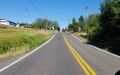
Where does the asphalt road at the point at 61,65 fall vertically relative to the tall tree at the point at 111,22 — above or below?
below

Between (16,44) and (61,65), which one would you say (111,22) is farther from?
(61,65)

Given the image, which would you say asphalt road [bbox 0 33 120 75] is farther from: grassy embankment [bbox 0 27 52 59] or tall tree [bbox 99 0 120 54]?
→ tall tree [bbox 99 0 120 54]

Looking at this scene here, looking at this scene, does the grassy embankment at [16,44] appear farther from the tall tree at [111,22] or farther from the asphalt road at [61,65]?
the tall tree at [111,22]

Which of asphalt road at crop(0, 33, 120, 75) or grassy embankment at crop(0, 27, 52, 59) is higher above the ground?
asphalt road at crop(0, 33, 120, 75)

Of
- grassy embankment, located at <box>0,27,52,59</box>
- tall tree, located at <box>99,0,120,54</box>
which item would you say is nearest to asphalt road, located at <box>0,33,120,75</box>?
grassy embankment, located at <box>0,27,52,59</box>

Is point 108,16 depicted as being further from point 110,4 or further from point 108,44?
point 108,44

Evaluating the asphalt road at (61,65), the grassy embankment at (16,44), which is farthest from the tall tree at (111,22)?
the grassy embankment at (16,44)

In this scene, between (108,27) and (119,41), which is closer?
(119,41)

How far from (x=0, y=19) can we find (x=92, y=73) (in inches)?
5058

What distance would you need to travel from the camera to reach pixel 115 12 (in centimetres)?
2175

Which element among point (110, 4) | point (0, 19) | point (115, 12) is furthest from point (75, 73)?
point (0, 19)

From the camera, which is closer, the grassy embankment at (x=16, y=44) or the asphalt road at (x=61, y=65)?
the asphalt road at (x=61, y=65)

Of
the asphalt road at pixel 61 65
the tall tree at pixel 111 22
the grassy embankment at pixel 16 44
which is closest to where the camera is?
the asphalt road at pixel 61 65

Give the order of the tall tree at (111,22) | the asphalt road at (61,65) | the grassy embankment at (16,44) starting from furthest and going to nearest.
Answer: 1. the tall tree at (111,22)
2. the grassy embankment at (16,44)
3. the asphalt road at (61,65)
